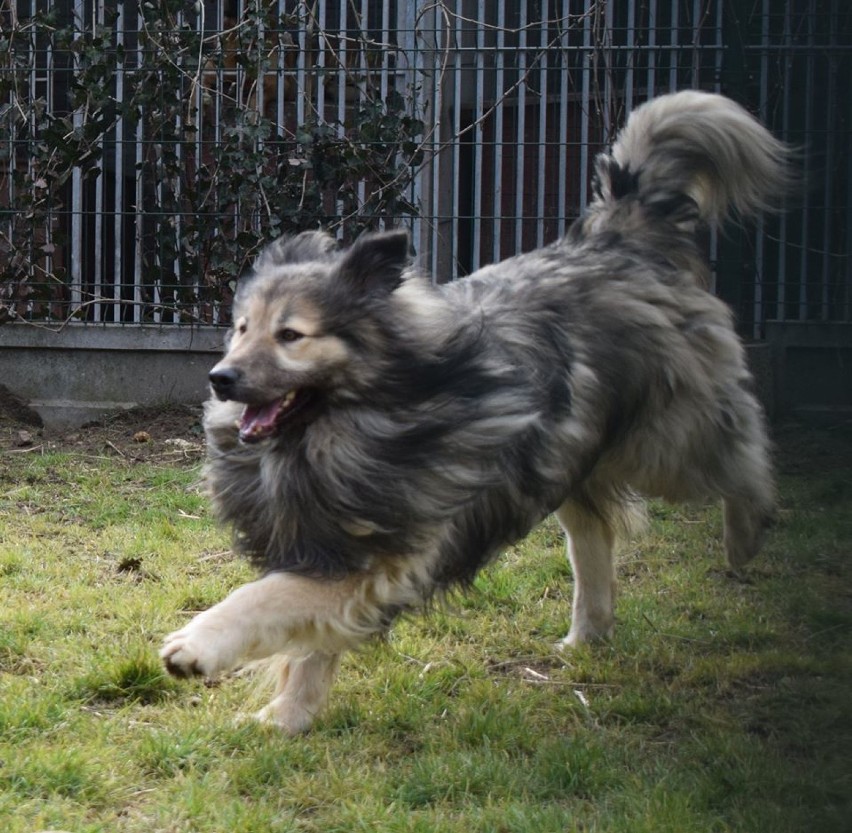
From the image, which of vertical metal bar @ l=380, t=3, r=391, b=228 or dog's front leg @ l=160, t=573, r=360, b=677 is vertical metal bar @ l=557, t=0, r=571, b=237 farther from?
dog's front leg @ l=160, t=573, r=360, b=677

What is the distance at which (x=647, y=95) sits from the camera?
25.2 feet

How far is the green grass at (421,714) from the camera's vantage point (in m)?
2.77

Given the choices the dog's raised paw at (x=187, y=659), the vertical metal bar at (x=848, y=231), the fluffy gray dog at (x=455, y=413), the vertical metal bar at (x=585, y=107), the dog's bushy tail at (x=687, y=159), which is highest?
the vertical metal bar at (x=585, y=107)

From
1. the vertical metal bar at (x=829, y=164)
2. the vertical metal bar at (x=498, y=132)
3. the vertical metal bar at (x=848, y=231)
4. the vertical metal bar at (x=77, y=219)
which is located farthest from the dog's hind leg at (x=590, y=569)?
the vertical metal bar at (x=77, y=219)

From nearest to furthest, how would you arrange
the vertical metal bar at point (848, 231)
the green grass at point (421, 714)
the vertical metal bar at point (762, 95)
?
the vertical metal bar at point (848, 231) < the vertical metal bar at point (762, 95) < the green grass at point (421, 714)

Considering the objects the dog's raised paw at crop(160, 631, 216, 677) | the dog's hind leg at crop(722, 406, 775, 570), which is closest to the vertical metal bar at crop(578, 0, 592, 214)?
the dog's hind leg at crop(722, 406, 775, 570)

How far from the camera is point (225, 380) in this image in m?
3.19

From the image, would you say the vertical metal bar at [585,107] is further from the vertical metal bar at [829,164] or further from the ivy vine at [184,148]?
the vertical metal bar at [829,164]

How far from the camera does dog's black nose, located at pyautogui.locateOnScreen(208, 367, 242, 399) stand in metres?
3.18

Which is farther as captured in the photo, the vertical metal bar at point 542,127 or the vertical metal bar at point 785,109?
the vertical metal bar at point 542,127

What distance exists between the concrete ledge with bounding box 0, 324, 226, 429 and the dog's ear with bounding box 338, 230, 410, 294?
4.66 meters

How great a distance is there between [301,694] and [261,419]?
0.81 meters

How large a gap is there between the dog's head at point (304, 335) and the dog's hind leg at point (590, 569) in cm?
129

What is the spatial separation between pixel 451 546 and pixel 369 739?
601mm
